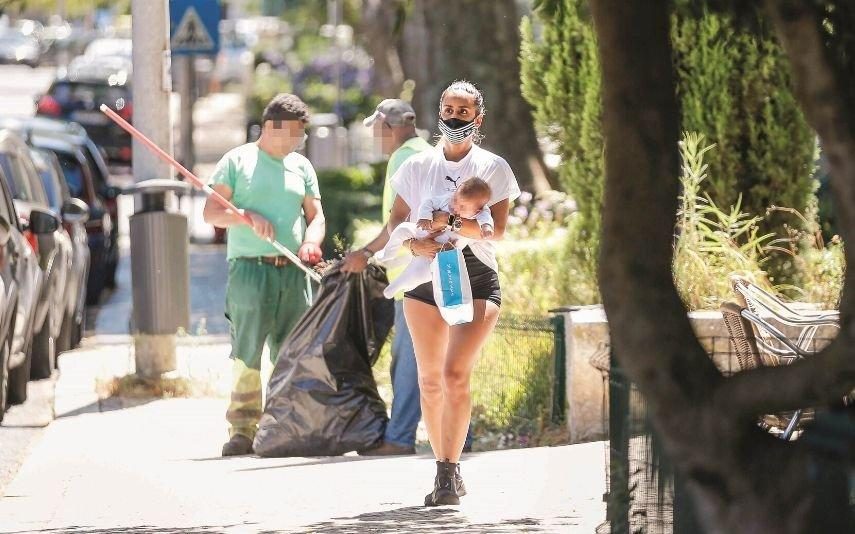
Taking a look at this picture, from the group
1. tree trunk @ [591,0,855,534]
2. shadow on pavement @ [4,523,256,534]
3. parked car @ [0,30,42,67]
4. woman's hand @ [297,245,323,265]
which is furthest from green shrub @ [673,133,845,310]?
parked car @ [0,30,42,67]

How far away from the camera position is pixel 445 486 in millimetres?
7711

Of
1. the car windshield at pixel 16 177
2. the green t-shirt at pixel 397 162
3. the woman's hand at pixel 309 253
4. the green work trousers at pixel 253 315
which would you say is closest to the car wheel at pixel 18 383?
the car windshield at pixel 16 177

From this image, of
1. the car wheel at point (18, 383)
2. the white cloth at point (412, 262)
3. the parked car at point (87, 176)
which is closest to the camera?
the white cloth at point (412, 262)

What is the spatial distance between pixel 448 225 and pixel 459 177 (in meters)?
0.29

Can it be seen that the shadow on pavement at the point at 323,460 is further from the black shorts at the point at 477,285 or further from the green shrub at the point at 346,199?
the green shrub at the point at 346,199

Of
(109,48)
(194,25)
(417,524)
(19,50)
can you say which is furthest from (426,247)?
(19,50)

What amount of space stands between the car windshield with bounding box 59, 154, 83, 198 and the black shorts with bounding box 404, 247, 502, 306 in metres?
10.2

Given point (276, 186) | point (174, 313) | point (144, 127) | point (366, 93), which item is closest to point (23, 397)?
point (174, 313)

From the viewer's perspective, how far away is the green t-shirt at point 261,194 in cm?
948

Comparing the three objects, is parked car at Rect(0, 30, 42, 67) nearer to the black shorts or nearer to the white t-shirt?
the white t-shirt

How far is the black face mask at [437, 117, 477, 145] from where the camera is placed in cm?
779

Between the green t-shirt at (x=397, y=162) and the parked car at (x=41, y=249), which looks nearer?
the green t-shirt at (x=397, y=162)

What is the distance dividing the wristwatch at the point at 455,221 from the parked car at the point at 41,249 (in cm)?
525

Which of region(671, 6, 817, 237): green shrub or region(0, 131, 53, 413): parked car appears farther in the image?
region(671, 6, 817, 237): green shrub
